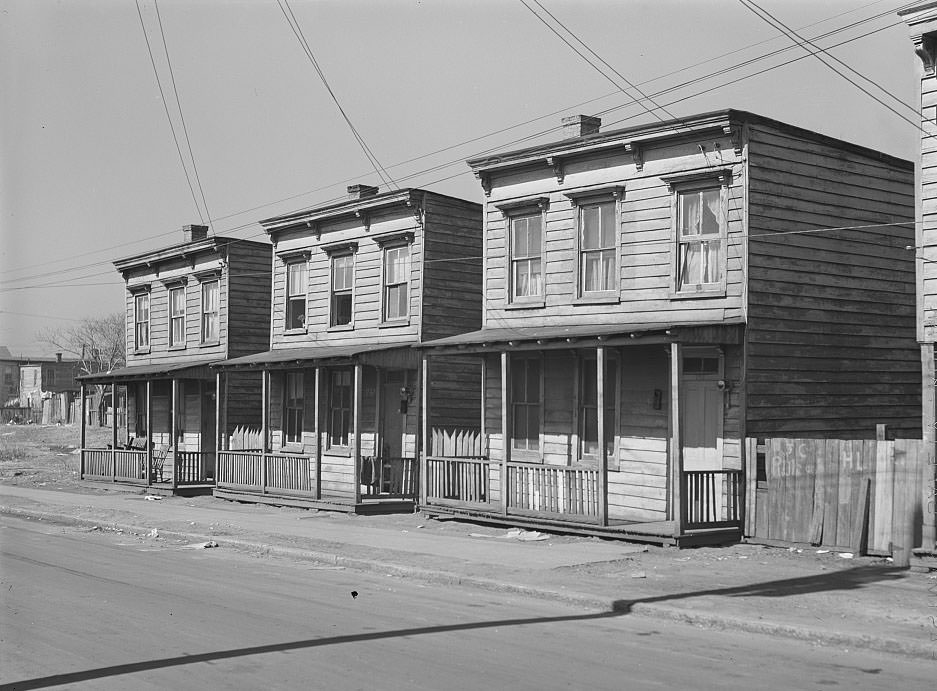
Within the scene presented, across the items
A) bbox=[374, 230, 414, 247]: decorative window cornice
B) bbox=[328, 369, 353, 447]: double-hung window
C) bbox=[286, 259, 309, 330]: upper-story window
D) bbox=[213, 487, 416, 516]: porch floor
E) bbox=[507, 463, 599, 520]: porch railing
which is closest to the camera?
bbox=[507, 463, 599, 520]: porch railing

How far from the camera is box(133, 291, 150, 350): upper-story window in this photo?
35.6 meters

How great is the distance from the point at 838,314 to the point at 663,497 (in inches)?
174

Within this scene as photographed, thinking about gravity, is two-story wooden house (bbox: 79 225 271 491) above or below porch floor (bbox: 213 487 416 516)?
above

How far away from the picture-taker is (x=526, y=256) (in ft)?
70.0

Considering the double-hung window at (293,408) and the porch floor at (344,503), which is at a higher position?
the double-hung window at (293,408)

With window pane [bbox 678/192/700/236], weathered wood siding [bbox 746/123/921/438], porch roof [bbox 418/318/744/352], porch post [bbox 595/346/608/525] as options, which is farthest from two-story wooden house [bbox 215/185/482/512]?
weathered wood siding [bbox 746/123/921/438]

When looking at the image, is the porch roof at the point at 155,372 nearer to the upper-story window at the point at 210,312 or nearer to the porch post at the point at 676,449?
the upper-story window at the point at 210,312

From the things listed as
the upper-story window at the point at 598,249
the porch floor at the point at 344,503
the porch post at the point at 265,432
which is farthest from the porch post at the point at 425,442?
the porch post at the point at 265,432

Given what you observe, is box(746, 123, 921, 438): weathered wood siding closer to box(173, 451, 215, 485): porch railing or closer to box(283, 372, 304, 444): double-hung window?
box(283, 372, 304, 444): double-hung window

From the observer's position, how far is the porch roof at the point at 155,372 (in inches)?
1171

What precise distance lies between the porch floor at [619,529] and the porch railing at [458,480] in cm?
39

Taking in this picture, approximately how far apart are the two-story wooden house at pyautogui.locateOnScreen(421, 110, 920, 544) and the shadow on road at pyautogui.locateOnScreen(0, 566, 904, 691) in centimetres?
326

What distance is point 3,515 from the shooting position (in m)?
24.9

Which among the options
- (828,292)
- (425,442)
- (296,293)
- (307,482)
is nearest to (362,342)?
(296,293)
